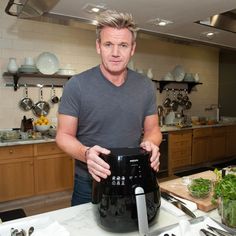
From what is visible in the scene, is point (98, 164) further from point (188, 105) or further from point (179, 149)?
point (188, 105)

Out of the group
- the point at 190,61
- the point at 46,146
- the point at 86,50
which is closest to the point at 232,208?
the point at 46,146

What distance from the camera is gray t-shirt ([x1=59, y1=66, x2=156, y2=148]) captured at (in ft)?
4.19

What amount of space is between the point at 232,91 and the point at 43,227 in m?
5.55

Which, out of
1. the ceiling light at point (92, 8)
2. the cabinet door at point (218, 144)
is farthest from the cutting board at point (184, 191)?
the cabinet door at point (218, 144)

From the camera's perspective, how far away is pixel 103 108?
1300 mm

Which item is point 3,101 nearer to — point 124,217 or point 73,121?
point 73,121

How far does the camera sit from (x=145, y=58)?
190 inches

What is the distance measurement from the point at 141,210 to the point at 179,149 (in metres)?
3.75

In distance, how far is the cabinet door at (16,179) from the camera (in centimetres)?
303

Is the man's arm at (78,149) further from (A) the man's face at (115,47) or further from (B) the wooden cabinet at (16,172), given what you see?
(B) the wooden cabinet at (16,172)

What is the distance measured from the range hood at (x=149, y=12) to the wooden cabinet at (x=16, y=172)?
1.46 meters

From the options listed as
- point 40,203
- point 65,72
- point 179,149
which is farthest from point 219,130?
point 40,203

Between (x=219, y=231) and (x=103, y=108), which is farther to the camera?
(x=103, y=108)

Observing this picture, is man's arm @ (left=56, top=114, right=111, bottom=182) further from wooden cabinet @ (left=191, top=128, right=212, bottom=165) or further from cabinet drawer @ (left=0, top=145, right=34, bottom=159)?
wooden cabinet @ (left=191, top=128, right=212, bottom=165)
